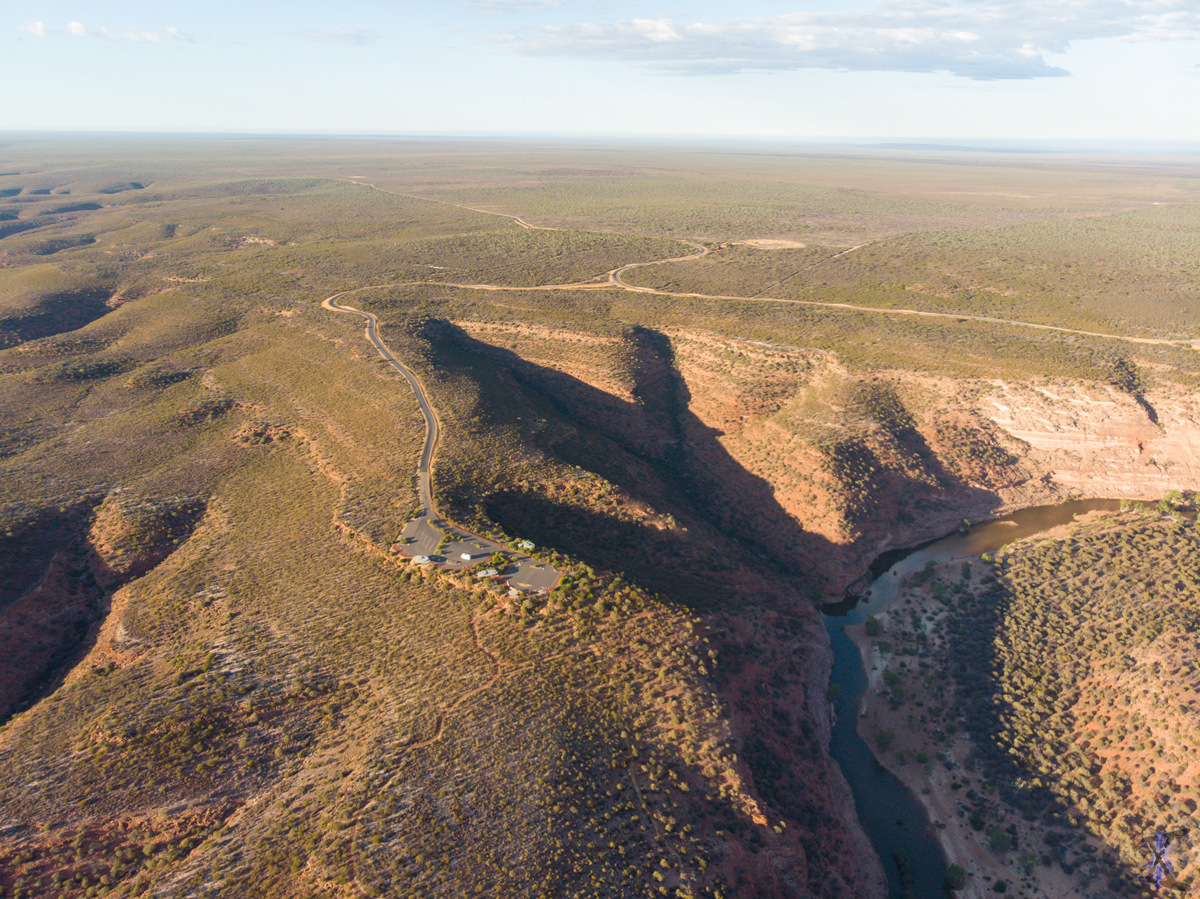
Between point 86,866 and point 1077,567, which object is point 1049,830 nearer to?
point 1077,567

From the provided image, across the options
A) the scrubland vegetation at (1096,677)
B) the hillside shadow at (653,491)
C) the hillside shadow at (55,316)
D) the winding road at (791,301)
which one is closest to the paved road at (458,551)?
the hillside shadow at (653,491)

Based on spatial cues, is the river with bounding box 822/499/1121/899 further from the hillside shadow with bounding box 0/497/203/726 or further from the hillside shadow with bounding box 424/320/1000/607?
the hillside shadow with bounding box 0/497/203/726

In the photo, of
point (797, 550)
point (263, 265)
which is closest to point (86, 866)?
point (797, 550)

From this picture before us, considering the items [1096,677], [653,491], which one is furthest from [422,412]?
[1096,677]

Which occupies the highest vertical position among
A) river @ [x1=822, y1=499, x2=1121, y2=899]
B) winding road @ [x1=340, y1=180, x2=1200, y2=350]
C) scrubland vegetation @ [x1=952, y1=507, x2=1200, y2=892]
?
winding road @ [x1=340, y1=180, x2=1200, y2=350]

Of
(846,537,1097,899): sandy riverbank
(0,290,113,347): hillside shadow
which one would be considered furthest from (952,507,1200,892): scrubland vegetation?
(0,290,113,347): hillside shadow

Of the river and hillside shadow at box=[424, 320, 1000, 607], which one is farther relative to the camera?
hillside shadow at box=[424, 320, 1000, 607]
